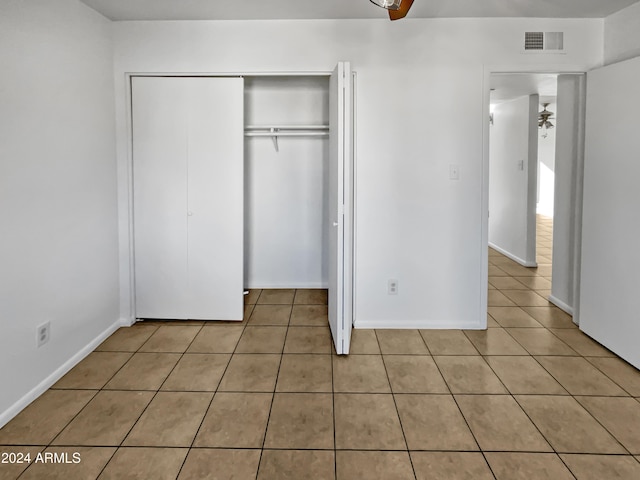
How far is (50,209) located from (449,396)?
8.35 ft

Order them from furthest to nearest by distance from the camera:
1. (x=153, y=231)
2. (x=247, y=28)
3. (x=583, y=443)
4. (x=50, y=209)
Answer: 1. (x=153, y=231)
2. (x=247, y=28)
3. (x=50, y=209)
4. (x=583, y=443)

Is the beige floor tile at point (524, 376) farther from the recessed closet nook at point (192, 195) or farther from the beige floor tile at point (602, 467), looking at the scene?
the recessed closet nook at point (192, 195)

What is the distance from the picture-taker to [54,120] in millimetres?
2654

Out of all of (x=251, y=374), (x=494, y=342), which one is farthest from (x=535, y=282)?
(x=251, y=374)

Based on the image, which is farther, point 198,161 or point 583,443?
point 198,161

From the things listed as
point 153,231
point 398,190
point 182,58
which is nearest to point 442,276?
point 398,190

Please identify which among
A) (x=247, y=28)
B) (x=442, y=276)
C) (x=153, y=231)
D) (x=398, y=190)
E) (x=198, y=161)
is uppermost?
(x=247, y=28)

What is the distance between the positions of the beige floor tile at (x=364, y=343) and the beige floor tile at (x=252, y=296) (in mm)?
1222

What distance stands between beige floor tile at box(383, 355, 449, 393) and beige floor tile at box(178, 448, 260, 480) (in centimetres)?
97

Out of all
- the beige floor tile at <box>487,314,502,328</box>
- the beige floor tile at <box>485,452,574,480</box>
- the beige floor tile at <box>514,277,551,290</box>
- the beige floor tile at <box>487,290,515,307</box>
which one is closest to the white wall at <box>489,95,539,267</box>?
the beige floor tile at <box>514,277,551,290</box>

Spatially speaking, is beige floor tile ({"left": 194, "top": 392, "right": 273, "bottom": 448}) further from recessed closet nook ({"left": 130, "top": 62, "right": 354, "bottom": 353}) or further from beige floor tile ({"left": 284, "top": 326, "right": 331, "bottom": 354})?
recessed closet nook ({"left": 130, "top": 62, "right": 354, "bottom": 353})

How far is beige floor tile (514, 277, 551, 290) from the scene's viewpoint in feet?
16.0

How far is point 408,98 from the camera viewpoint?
A: 340 cm

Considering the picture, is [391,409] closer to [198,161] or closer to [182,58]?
[198,161]
